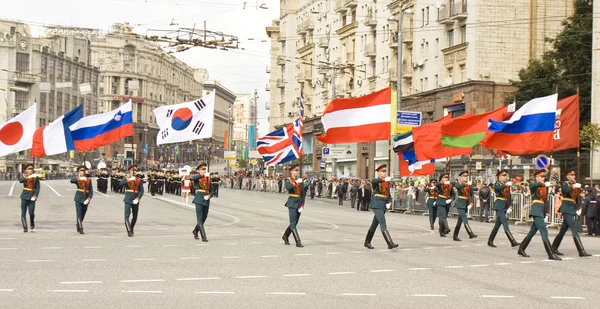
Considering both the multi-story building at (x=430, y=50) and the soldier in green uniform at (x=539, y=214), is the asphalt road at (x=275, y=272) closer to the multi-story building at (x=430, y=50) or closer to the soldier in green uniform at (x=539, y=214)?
the soldier in green uniform at (x=539, y=214)

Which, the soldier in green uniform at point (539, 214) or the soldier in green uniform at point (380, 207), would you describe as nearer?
the soldier in green uniform at point (539, 214)

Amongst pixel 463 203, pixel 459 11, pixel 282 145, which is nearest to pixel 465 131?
pixel 463 203

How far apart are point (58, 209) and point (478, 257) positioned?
21.1m

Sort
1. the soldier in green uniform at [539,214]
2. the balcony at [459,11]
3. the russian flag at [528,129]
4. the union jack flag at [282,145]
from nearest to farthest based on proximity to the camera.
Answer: the soldier in green uniform at [539,214], the russian flag at [528,129], the union jack flag at [282,145], the balcony at [459,11]

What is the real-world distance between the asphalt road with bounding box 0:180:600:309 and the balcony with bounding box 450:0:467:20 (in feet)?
96.7

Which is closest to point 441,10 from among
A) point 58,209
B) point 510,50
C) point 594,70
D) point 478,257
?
point 510,50

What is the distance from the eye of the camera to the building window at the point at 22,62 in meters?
117

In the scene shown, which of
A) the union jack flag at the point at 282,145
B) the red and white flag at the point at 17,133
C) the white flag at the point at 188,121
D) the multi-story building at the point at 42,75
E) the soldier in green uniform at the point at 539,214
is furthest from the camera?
the multi-story building at the point at 42,75

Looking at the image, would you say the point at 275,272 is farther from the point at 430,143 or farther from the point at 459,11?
the point at 459,11

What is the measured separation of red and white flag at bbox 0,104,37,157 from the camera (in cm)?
2892

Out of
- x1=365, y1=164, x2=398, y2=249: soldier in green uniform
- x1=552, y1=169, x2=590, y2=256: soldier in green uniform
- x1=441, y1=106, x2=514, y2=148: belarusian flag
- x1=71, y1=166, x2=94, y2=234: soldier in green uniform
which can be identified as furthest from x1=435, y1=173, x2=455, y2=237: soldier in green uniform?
x1=71, y1=166, x2=94, y2=234: soldier in green uniform

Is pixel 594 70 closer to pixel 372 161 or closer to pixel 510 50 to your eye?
pixel 510 50

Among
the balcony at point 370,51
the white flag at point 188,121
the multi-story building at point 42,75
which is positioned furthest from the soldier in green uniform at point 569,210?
the multi-story building at point 42,75

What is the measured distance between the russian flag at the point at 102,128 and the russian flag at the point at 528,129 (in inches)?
644
